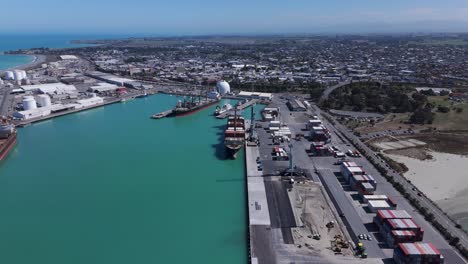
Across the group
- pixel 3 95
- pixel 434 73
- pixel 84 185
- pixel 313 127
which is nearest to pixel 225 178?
pixel 84 185

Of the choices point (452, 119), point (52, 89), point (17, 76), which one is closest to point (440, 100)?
point (452, 119)

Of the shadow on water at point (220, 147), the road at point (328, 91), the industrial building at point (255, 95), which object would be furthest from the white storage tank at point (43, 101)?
the road at point (328, 91)

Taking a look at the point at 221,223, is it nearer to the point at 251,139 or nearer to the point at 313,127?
the point at 251,139

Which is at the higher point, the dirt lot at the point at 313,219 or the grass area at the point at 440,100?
the grass area at the point at 440,100

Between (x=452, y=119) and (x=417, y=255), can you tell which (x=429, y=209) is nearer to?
(x=417, y=255)

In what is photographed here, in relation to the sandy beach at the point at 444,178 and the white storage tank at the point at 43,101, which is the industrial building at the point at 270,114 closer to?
the sandy beach at the point at 444,178

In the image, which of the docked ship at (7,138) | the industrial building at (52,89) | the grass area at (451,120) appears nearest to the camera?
the docked ship at (7,138)

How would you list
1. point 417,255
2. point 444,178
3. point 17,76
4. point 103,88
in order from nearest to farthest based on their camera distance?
1. point 417,255
2. point 444,178
3. point 103,88
4. point 17,76
